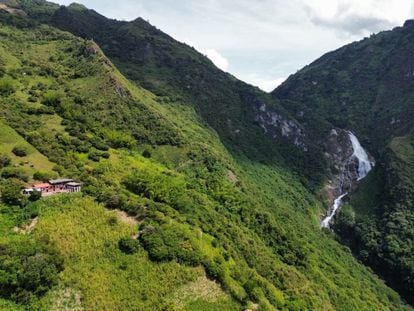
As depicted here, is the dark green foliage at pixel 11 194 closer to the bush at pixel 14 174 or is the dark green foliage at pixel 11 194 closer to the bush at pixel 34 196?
the bush at pixel 34 196

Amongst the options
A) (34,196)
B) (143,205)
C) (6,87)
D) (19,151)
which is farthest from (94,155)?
(6,87)

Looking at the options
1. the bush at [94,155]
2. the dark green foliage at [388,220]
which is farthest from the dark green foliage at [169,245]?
the dark green foliage at [388,220]

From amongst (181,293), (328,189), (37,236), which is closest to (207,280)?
(181,293)

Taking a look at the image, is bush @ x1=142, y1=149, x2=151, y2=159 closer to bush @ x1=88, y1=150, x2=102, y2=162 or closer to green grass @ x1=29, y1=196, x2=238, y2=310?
bush @ x1=88, y1=150, x2=102, y2=162

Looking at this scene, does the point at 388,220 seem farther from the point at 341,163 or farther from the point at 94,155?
the point at 94,155

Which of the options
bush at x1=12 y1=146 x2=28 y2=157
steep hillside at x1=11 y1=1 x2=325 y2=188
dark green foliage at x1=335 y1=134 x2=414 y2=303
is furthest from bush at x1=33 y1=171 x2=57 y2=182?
dark green foliage at x1=335 y1=134 x2=414 y2=303

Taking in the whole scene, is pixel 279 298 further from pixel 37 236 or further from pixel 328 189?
pixel 328 189
